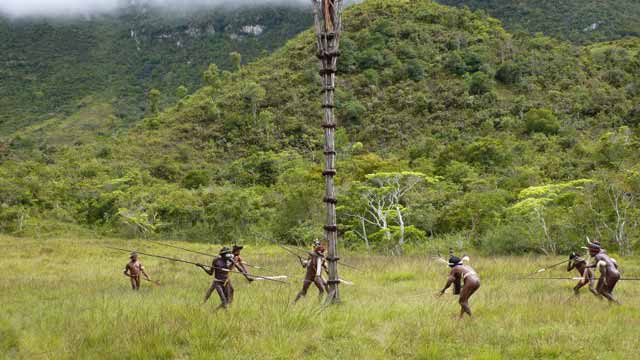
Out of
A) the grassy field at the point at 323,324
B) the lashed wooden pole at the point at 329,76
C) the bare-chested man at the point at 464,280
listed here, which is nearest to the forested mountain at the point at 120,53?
the grassy field at the point at 323,324

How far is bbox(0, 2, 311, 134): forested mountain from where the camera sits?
389ft

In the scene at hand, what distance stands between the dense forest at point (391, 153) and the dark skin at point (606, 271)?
1044 cm

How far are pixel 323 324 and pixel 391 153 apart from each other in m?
46.0

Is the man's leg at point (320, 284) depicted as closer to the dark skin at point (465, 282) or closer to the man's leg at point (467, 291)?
the dark skin at point (465, 282)

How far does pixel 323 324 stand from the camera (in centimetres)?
877

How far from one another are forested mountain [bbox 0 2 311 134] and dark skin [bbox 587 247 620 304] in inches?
4020

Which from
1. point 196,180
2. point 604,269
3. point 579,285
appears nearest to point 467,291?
point 604,269

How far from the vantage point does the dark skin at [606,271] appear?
1055 cm

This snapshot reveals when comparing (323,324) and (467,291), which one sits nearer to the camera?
(323,324)

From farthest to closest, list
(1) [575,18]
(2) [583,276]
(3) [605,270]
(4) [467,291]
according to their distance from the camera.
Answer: (1) [575,18], (2) [583,276], (3) [605,270], (4) [467,291]

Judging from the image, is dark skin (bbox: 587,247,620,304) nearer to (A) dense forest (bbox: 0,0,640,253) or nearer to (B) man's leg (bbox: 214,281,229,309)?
(B) man's leg (bbox: 214,281,229,309)

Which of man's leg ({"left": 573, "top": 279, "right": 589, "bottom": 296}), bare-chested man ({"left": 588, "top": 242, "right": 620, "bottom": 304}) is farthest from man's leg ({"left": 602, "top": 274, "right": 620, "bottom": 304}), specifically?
man's leg ({"left": 573, "top": 279, "right": 589, "bottom": 296})

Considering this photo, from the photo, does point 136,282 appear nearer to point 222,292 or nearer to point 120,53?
point 222,292

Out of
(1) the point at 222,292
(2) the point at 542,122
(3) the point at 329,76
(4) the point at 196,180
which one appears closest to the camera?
(3) the point at 329,76
